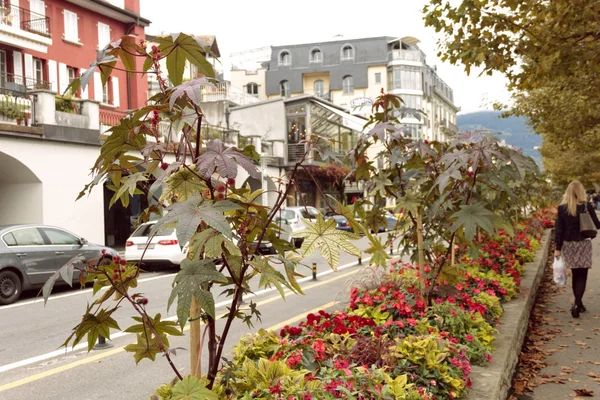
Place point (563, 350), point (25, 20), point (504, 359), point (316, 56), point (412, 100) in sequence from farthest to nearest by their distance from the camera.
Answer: point (316, 56), point (412, 100), point (25, 20), point (563, 350), point (504, 359)

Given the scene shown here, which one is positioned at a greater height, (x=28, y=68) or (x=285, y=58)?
(x=285, y=58)

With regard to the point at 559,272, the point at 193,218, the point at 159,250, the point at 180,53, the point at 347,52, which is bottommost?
the point at 159,250

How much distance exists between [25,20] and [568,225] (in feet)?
69.7

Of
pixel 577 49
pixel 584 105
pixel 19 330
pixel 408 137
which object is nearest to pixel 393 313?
pixel 408 137

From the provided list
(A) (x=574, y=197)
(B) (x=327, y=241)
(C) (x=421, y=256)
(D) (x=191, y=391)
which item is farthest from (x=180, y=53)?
(A) (x=574, y=197)

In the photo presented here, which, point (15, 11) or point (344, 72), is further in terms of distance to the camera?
point (344, 72)

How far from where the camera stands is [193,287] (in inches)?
81.0

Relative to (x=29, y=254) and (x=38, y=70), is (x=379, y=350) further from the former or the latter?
(x=38, y=70)

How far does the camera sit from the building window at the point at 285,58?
65062 millimetres

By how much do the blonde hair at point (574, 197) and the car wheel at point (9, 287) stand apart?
31.4 ft

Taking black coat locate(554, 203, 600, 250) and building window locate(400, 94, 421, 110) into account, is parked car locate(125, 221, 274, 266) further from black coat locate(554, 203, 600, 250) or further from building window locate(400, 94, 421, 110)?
building window locate(400, 94, 421, 110)

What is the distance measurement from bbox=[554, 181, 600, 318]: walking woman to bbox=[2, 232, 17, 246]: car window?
9.52m

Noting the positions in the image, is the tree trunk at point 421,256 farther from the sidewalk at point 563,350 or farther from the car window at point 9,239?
the car window at point 9,239

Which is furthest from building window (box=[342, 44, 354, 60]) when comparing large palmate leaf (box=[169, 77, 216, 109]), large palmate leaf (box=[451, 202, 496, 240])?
large palmate leaf (box=[169, 77, 216, 109])
